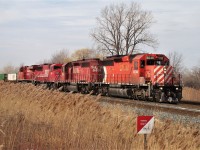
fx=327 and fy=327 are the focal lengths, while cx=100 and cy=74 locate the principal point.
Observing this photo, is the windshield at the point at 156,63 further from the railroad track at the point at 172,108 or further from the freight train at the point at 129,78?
the railroad track at the point at 172,108

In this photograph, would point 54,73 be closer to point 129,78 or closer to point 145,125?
Answer: point 129,78

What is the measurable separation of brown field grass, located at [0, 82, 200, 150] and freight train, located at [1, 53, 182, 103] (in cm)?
1392

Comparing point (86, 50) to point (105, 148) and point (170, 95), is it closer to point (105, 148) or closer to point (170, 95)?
point (170, 95)

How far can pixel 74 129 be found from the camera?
805 centimetres

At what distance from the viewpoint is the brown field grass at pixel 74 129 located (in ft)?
23.0

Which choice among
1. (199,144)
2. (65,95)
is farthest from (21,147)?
(65,95)

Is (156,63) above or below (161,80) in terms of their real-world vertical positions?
above

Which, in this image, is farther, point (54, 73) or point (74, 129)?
point (54, 73)

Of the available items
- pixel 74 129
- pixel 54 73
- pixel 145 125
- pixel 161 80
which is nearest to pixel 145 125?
pixel 145 125

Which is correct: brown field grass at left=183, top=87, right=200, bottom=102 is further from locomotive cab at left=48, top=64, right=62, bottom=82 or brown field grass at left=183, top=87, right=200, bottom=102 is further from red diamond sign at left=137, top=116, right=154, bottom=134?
red diamond sign at left=137, top=116, right=154, bottom=134

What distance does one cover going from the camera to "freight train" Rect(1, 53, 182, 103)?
2442 centimetres

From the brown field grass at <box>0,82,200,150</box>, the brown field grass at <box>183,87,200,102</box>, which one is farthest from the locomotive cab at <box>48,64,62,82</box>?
the brown field grass at <box>0,82,200,150</box>

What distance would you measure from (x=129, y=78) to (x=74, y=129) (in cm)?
1944

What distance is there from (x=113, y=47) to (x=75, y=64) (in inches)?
1452
